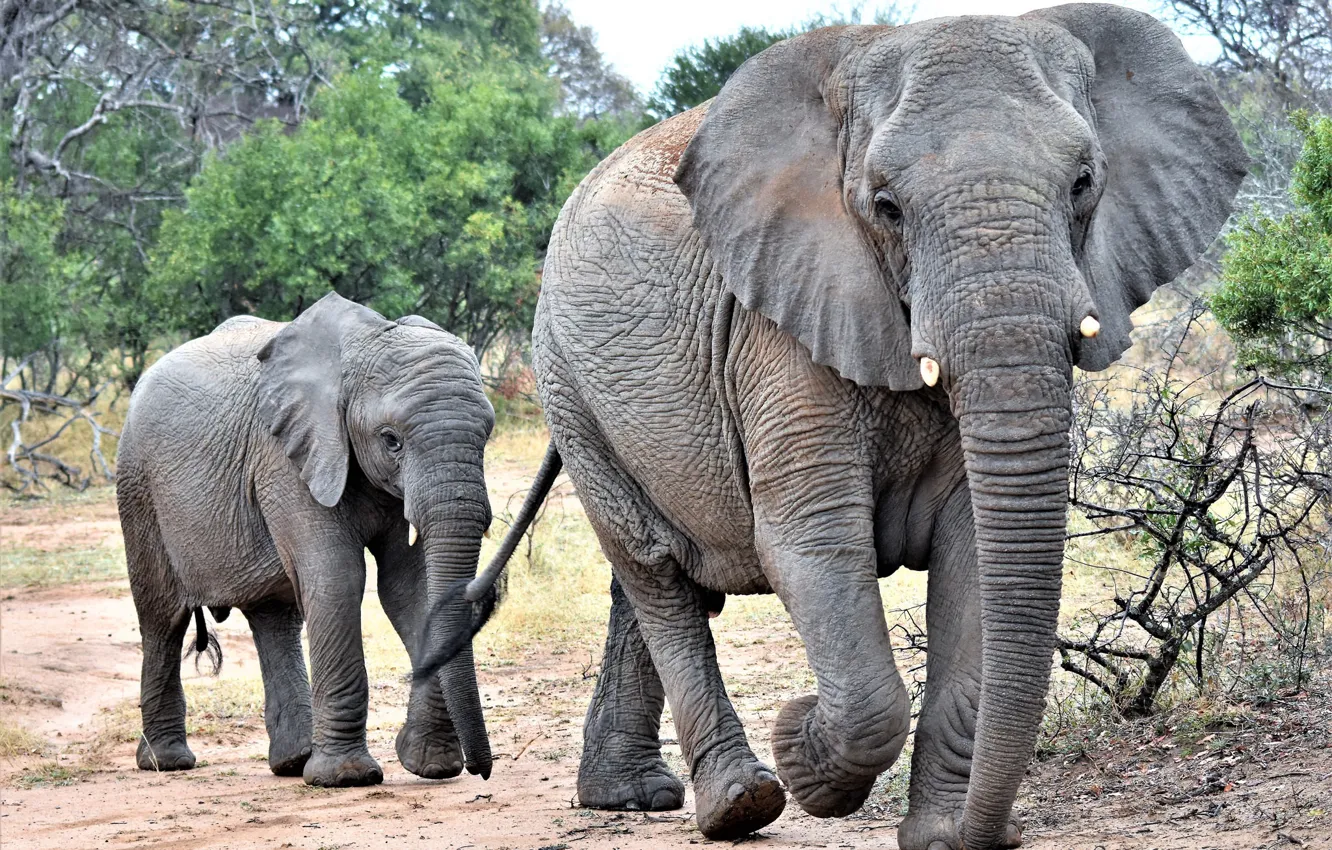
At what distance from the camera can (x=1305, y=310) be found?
541cm

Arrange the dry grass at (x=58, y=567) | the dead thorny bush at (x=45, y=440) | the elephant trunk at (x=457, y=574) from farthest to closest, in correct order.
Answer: the dead thorny bush at (x=45, y=440) → the dry grass at (x=58, y=567) → the elephant trunk at (x=457, y=574)

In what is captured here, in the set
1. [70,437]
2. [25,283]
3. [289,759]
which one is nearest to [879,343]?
[289,759]

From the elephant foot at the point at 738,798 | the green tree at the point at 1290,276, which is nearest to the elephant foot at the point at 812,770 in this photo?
the elephant foot at the point at 738,798

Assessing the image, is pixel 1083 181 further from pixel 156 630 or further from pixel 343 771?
pixel 156 630

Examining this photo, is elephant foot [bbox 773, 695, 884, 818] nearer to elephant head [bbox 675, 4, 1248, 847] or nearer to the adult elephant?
the adult elephant

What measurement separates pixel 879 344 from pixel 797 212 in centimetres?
43

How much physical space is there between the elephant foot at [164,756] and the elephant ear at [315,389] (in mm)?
1487

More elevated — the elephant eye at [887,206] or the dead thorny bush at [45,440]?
the dead thorny bush at [45,440]

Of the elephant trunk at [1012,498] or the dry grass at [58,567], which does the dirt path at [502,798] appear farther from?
the dry grass at [58,567]

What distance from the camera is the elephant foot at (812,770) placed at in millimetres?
4316

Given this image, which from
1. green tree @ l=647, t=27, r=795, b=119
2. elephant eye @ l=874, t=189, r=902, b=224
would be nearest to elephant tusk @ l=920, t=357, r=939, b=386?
elephant eye @ l=874, t=189, r=902, b=224

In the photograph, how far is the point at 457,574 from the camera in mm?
6422

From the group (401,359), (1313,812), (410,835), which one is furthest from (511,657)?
(1313,812)

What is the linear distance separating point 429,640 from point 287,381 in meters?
1.44
